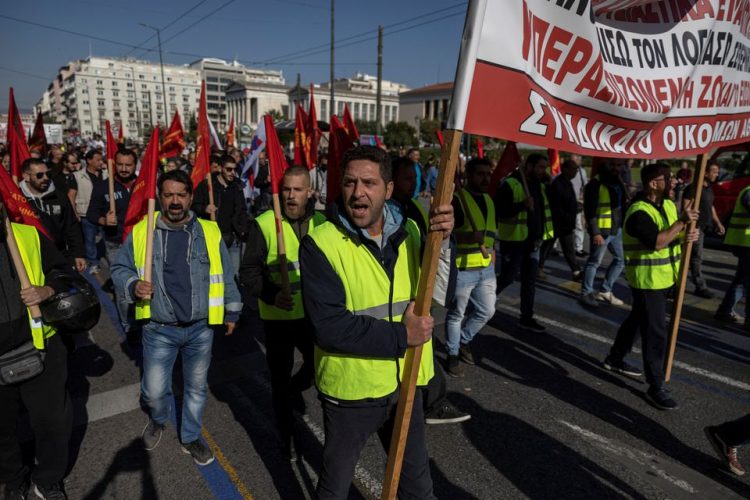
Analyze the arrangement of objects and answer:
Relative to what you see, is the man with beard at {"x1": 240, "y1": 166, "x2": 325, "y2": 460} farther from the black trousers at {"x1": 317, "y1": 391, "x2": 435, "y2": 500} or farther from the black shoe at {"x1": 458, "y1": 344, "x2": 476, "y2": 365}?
the black shoe at {"x1": 458, "y1": 344, "x2": 476, "y2": 365}

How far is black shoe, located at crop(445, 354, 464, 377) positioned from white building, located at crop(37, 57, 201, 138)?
116 m

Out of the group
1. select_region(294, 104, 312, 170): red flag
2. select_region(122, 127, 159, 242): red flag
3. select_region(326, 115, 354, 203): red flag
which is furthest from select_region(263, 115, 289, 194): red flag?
select_region(294, 104, 312, 170): red flag

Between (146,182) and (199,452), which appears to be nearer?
(199,452)

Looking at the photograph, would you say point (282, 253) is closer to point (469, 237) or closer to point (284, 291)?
point (284, 291)

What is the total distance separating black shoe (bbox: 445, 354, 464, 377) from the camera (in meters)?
4.48

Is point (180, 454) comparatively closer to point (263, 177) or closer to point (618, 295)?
point (618, 295)

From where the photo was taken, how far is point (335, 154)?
4355mm

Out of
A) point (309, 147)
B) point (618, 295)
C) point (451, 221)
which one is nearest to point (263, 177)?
point (309, 147)

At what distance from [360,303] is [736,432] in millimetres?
2713

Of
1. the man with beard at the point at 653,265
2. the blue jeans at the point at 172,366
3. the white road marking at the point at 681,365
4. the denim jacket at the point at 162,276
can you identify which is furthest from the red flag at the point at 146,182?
the white road marking at the point at 681,365

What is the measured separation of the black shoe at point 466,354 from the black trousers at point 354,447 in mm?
2593

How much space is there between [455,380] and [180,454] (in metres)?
2.35

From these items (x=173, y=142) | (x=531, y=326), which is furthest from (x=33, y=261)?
(x=173, y=142)

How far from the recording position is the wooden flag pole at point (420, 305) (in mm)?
1859
